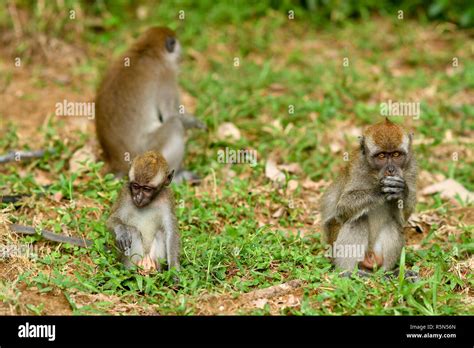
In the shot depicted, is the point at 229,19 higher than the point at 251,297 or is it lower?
higher

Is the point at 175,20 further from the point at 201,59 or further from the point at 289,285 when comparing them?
the point at 289,285

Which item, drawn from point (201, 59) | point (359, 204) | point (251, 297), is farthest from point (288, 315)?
point (201, 59)

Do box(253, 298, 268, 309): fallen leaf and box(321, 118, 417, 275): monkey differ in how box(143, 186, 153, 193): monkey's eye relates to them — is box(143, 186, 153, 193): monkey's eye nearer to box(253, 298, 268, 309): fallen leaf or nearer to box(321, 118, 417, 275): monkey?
box(253, 298, 268, 309): fallen leaf

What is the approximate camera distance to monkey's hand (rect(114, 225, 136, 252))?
25.8 feet

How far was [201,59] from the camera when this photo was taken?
14109 mm

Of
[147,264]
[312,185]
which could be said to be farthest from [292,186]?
[147,264]

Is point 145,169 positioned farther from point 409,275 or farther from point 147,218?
point 409,275

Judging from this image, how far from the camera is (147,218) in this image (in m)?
8.24

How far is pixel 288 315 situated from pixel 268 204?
2.88 meters

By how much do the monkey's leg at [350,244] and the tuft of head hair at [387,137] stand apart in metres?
0.84

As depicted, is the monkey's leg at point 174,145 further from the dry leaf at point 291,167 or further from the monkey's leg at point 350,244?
the monkey's leg at point 350,244

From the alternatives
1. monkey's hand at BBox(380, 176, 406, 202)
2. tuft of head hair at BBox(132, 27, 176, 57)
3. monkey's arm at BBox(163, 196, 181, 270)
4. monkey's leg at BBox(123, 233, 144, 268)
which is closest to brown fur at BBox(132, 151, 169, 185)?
monkey's arm at BBox(163, 196, 181, 270)

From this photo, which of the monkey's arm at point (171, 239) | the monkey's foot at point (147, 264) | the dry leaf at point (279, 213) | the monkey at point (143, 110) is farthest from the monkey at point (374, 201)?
the monkey at point (143, 110)

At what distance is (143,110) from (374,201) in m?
4.27
